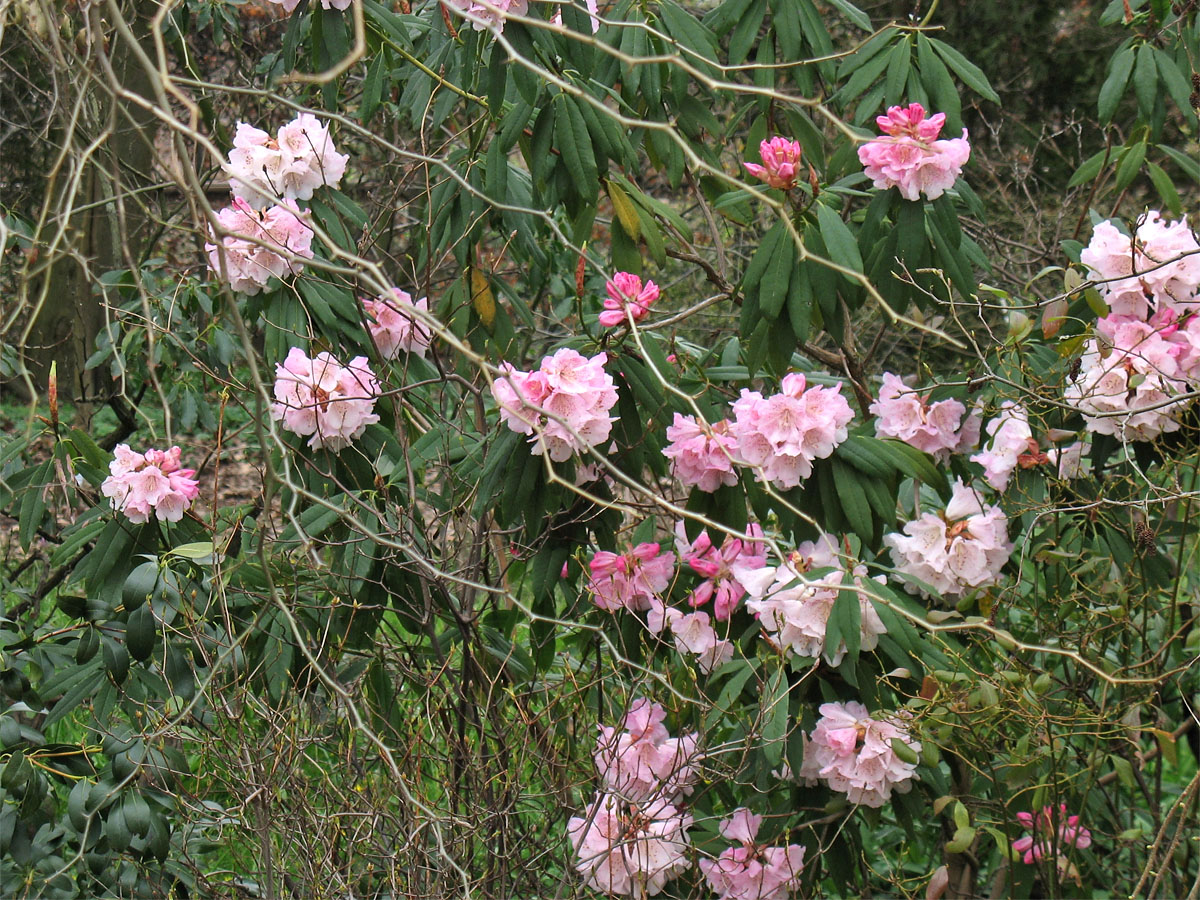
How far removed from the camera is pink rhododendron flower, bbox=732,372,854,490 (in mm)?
1803

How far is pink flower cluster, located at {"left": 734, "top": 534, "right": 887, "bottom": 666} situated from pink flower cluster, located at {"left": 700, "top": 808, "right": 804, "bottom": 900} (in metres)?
0.32

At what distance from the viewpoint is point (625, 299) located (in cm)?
182

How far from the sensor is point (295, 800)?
172 centimetres

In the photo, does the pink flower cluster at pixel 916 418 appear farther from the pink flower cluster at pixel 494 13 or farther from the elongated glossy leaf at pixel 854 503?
the pink flower cluster at pixel 494 13

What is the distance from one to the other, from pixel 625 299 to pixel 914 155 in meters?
0.53

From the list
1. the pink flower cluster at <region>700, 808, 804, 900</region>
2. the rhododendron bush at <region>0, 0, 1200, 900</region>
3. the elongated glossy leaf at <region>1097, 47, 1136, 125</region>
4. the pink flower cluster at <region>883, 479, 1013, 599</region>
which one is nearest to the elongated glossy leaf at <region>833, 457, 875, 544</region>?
the rhododendron bush at <region>0, 0, 1200, 900</region>

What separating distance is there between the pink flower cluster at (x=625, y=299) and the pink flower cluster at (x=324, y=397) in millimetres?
437

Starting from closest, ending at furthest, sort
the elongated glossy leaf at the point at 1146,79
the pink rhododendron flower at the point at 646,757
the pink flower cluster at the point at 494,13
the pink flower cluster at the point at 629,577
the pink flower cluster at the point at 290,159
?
the pink flower cluster at the point at 494,13 < the pink rhododendron flower at the point at 646,757 < the pink flower cluster at the point at 629,577 < the pink flower cluster at the point at 290,159 < the elongated glossy leaf at the point at 1146,79

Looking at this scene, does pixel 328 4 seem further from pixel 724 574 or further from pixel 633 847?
pixel 633 847

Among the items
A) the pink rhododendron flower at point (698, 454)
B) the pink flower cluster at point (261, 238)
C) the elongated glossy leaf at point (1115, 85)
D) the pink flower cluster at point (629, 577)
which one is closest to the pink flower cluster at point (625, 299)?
the pink rhododendron flower at point (698, 454)

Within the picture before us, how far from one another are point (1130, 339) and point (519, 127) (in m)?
1.07

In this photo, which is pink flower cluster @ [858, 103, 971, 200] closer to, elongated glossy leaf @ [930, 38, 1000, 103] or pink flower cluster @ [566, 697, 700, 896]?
elongated glossy leaf @ [930, 38, 1000, 103]

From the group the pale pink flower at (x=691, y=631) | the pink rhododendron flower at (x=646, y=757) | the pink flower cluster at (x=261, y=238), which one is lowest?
the pink rhododendron flower at (x=646, y=757)

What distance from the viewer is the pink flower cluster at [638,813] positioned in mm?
1798
